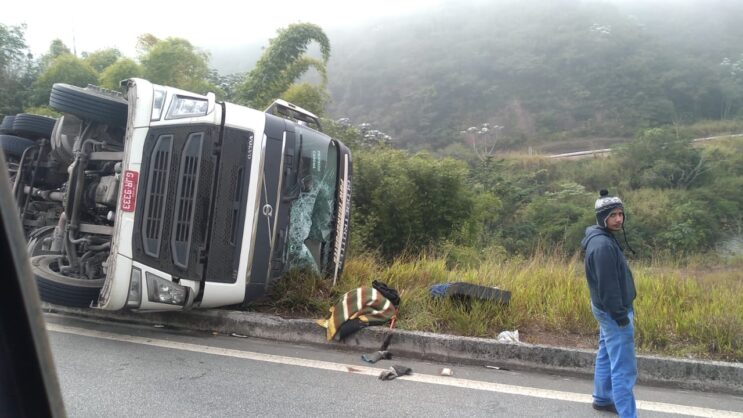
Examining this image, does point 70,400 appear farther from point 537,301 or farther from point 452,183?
point 452,183

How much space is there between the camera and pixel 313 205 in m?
5.50

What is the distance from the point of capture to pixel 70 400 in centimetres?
352

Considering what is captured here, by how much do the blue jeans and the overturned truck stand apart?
2.79 meters

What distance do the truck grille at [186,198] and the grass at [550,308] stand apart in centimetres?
119

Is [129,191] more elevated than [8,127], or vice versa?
[8,127]

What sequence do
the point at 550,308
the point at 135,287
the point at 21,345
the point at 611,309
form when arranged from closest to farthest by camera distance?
the point at 21,345
the point at 611,309
the point at 135,287
the point at 550,308

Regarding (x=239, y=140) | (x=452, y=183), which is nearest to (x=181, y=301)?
(x=239, y=140)

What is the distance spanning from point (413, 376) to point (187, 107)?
2879mm

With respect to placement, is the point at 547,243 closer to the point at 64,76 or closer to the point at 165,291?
the point at 165,291

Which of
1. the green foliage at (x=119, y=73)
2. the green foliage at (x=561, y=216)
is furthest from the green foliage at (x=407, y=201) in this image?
the green foliage at (x=119, y=73)

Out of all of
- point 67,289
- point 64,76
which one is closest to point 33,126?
point 67,289

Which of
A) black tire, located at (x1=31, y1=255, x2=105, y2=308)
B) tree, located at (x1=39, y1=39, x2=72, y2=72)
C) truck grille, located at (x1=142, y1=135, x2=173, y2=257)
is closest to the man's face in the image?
truck grille, located at (x1=142, y1=135, x2=173, y2=257)

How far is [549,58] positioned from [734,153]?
43.1m

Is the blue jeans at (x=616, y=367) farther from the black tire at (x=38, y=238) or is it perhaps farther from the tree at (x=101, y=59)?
the tree at (x=101, y=59)
